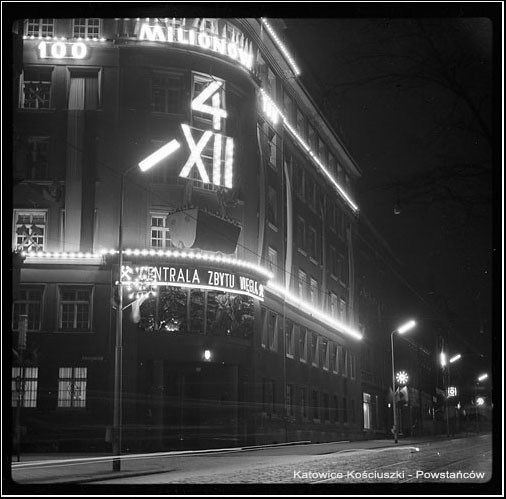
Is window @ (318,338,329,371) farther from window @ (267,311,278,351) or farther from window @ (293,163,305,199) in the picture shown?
window @ (293,163,305,199)

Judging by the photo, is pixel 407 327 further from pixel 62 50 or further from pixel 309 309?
pixel 309 309

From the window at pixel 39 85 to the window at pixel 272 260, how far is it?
1424 cm

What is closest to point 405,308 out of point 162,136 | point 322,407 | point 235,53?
point 162,136

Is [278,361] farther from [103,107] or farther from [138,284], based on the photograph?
[103,107]

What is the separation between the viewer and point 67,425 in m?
30.3

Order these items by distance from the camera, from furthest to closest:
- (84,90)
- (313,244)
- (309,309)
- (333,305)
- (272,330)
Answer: (333,305) → (313,244) → (309,309) → (272,330) → (84,90)

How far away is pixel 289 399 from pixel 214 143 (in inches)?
557

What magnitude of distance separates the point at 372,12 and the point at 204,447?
96.5 feet

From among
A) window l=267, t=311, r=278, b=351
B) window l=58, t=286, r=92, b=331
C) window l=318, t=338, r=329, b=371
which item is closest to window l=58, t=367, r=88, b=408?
window l=58, t=286, r=92, b=331

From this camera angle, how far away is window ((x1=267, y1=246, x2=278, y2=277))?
139 feet

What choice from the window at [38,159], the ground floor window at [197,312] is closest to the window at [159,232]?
the ground floor window at [197,312]

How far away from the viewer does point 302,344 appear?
44031mm

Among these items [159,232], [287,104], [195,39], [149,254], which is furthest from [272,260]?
[195,39]

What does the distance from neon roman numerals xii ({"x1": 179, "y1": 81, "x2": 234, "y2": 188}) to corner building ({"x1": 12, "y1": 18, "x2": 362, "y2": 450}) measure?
0.22ft
